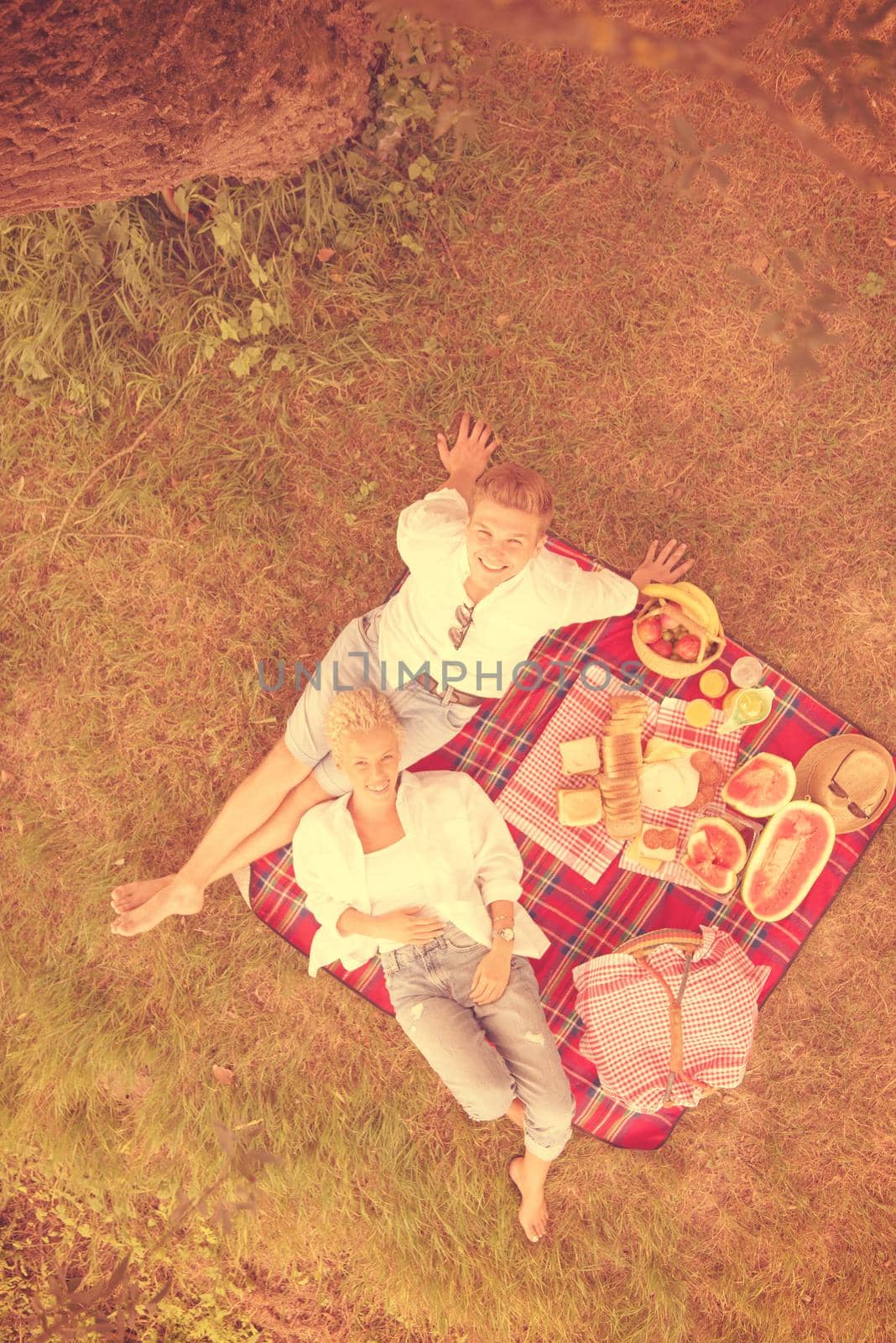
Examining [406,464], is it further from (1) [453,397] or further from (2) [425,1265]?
(2) [425,1265]

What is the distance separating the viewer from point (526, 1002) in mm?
4621

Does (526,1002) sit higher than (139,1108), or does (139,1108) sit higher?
(526,1002)

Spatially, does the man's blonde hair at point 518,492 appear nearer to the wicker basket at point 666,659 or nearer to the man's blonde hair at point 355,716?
the wicker basket at point 666,659

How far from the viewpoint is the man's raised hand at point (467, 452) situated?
493cm

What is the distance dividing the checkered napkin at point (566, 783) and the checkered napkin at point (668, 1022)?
1.91 ft

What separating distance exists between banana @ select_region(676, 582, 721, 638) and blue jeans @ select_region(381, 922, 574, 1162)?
2.07 m

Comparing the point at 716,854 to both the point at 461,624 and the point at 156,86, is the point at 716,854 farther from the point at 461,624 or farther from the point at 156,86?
the point at 156,86

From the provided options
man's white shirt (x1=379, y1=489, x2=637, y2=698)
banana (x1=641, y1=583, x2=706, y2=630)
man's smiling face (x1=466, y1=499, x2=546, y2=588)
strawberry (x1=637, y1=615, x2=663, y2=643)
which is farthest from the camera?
strawberry (x1=637, y1=615, x2=663, y2=643)

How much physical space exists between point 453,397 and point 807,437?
2104mm

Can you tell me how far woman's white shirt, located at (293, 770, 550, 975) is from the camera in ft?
15.1

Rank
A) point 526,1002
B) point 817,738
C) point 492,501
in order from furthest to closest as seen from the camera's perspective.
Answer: point 817,738, point 526,1002, point 492,501

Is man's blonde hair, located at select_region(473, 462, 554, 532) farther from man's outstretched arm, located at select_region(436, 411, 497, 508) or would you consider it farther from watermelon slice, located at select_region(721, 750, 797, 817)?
watermelon slice, located at select_region(721, 750, 797, 817)

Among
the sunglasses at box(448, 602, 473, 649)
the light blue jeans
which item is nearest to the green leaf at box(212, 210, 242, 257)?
the light blue jeans

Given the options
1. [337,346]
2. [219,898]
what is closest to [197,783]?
[219,898]
